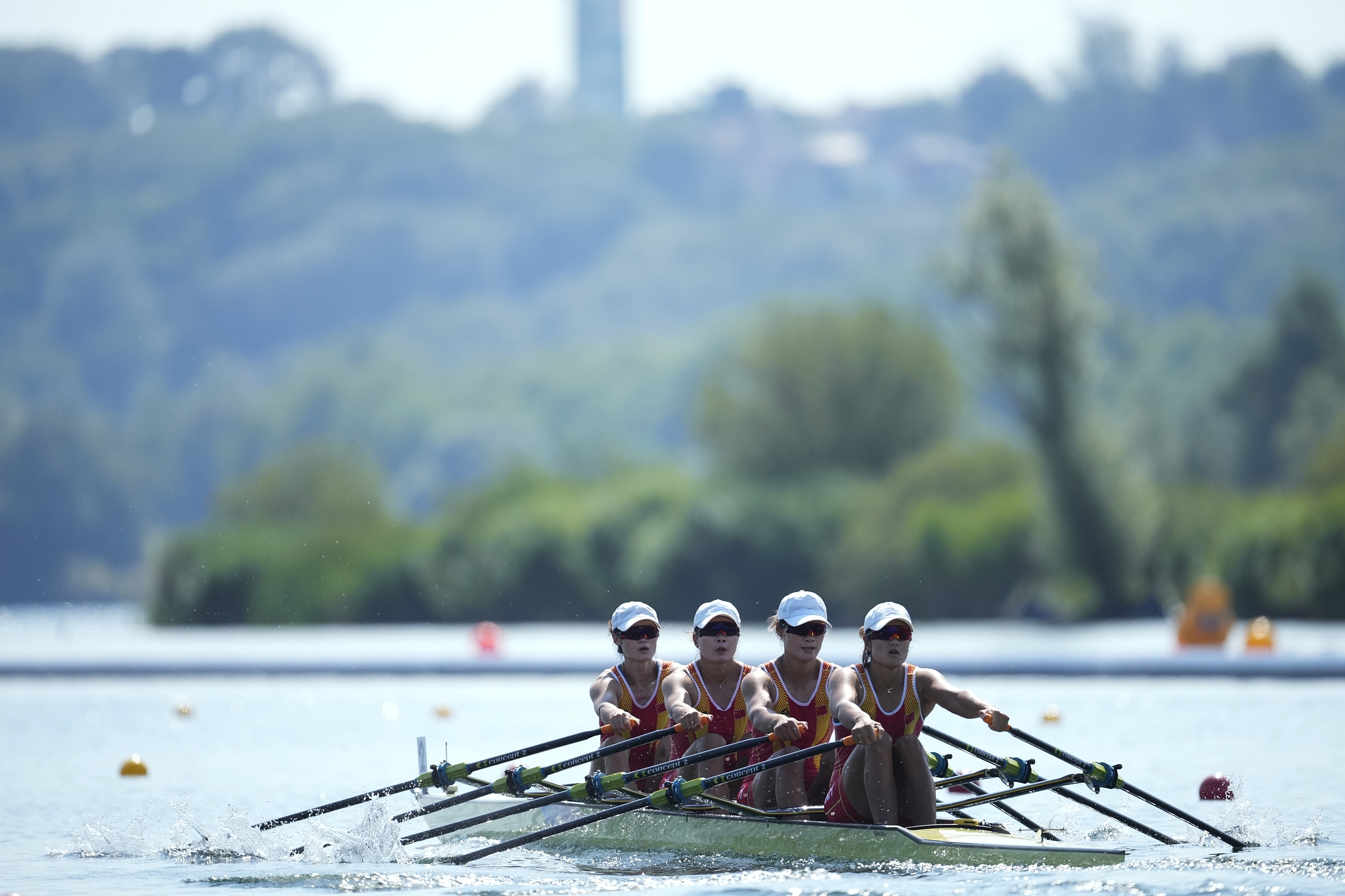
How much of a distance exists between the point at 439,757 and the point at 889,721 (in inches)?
299

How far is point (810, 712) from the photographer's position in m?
9.55

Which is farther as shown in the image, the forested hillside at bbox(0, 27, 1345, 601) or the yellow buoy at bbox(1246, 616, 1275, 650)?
the forested hillside at bbox(0, 27, 1345, 601)

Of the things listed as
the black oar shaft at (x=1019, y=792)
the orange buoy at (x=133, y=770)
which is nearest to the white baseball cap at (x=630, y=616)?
the black oar shaft at (x=1019, y=792)

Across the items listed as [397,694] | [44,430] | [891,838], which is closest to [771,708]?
[891,838]

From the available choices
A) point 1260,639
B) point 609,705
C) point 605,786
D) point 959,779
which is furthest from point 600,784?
point 1260,639

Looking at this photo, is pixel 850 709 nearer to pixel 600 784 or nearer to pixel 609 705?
pixel 600 784

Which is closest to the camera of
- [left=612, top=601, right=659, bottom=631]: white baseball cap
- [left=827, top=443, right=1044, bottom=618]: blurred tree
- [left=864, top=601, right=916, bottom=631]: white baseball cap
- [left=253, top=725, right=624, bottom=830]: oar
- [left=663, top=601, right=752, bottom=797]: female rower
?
[left=864, top=601, right=916, bottom=631]: white baseball cap

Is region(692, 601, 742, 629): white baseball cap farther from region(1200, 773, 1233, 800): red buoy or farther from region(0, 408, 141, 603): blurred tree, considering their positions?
region(0, 408, 141, 603): blurred tree

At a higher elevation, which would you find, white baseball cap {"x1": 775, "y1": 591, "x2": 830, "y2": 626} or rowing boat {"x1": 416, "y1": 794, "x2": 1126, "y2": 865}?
white baseball cap {"x1": 775, "y1": 591, "x2": 830, "y2": 626}

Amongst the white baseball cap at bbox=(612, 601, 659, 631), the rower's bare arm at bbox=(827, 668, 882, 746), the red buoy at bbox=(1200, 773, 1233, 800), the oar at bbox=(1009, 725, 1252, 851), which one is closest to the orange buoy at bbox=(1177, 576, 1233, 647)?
the red buoy at bbox=(1200, 773, 1233, 800)

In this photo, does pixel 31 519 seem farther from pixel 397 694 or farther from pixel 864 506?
pixel 397 694

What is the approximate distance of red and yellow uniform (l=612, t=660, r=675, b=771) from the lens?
1019 cm

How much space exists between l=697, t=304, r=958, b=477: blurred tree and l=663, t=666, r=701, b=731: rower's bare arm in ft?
110

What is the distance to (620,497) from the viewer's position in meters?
43.5
